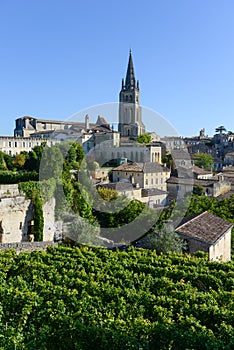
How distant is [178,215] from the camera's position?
28.2 m

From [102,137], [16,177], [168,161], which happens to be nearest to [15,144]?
[102,137]

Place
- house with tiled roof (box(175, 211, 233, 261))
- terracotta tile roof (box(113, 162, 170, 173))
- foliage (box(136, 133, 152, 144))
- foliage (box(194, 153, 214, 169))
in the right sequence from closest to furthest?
house with tiled roof (box(175, 211, 233, 261)) < terracotta tile roof (box(113, 162, 170, 173)) < foliage (box(136, 133, 152, 144)) < foliage (box(194, 153, 214, 169))

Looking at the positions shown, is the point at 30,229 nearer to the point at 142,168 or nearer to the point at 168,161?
the point at 142,168

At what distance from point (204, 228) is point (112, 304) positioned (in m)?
11.0

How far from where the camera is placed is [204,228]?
19.7 meters

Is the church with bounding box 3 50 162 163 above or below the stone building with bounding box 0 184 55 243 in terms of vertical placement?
above

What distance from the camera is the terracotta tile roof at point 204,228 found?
60.7 feet

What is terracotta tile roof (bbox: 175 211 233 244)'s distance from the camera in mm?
18516

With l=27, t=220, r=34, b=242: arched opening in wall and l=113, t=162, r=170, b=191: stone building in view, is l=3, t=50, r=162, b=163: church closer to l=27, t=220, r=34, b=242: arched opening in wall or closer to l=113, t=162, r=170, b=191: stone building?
l=113, t=162, r=170, b=191: stone building

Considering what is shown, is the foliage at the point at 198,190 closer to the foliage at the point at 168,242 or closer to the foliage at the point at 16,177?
the foliage at the point at 16,177

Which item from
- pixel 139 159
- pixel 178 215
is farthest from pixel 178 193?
pixel 178 215

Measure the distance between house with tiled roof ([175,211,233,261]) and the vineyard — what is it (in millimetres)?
3382

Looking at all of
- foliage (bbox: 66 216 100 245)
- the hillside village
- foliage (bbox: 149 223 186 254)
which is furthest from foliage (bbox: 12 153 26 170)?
foliage (bbox: 149 223 186 254)

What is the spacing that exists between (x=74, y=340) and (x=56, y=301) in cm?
180
